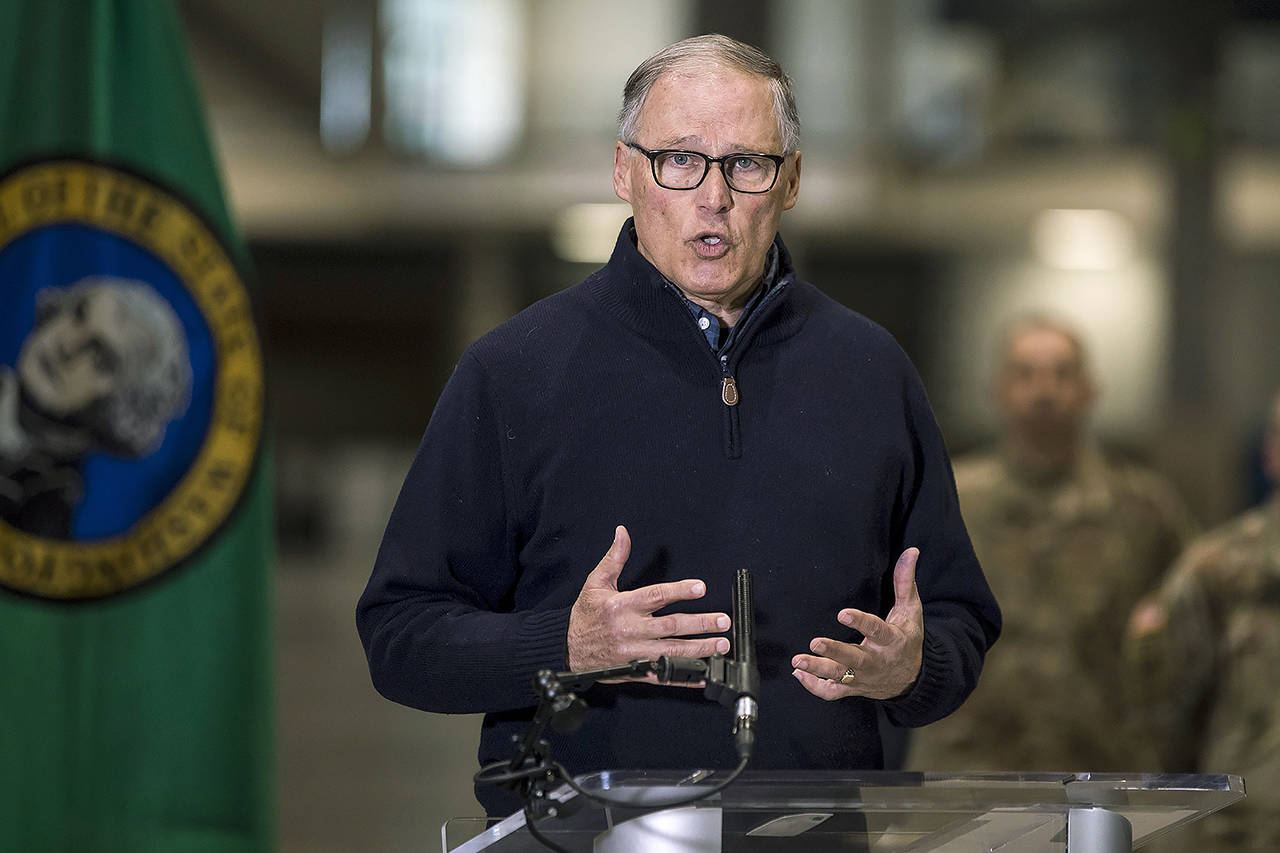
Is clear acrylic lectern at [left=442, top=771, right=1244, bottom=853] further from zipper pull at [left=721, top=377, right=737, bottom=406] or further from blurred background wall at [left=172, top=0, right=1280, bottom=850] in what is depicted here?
blurred background wall at [left=172, top=0, right=1280, bottom=850]

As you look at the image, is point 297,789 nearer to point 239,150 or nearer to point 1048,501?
point 1048,501

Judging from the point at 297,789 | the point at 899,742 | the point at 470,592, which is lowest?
the point at 297,789

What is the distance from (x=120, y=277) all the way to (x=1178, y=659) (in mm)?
2401

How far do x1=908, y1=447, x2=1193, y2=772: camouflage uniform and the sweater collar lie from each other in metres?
2.20

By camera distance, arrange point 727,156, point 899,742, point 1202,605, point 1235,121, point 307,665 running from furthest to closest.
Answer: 1. point 1235,121
2. point 307,665
3. point 1202,605
4. point 899,742
5. point 727,156

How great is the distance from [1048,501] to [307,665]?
569cm

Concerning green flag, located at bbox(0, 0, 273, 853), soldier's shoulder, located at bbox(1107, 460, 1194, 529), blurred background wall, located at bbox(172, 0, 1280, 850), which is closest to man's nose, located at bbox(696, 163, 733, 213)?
green flag, located at bbox(0, 0, 273, 853)

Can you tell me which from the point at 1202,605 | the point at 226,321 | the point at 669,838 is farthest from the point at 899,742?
the point at 669,838

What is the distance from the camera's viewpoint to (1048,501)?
12.3 feet

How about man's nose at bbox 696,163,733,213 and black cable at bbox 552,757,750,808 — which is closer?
black cable at bbox 552,757,750,808

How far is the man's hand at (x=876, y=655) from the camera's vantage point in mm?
1323

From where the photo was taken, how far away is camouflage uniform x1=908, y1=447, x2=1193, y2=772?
12.0ft

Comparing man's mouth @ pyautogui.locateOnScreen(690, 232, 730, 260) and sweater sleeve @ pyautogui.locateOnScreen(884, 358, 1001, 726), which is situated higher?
man's mouth @ pyautogui.locateOnScreen(690, 232, 730, 260)

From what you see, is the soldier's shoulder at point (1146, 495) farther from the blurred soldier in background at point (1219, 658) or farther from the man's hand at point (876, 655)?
the man's hand at point (876, 655)
